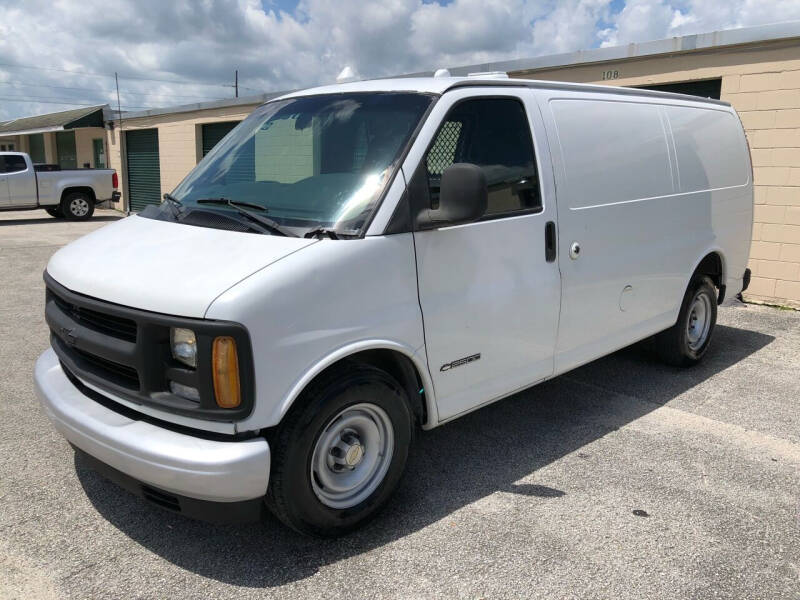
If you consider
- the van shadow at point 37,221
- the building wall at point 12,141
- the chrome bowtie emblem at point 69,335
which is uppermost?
the building wall at point 12,141

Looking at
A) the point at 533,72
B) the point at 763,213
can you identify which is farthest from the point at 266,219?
the point at 533,72

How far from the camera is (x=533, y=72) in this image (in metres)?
9.94

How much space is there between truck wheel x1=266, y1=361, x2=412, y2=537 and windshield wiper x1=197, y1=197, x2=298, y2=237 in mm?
668

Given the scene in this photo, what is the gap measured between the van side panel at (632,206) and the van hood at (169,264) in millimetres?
1899

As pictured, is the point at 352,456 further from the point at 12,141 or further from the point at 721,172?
the point at 12,141

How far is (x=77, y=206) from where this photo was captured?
1912 centimetres

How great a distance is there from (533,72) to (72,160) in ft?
81.1

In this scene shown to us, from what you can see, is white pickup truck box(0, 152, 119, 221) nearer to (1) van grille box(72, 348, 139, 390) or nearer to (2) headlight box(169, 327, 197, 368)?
(1) van grille box(72, 348, 139, 390)

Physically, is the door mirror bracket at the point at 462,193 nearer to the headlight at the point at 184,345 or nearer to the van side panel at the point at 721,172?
the headlight at the point at 184,345

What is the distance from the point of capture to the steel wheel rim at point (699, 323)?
5.71m

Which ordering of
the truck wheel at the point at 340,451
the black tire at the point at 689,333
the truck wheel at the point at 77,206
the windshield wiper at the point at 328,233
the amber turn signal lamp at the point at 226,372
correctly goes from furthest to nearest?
the truck wheel at the point at 77,206
the black tire at the point at 689,333
the windshield wiper at the point at 328,233
the truck wheel at the point at 340,451
the amber turn signal lamp at the point at 226,372

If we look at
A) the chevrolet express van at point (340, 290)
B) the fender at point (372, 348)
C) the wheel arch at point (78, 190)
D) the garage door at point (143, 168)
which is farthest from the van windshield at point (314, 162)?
the garage door at point (143, 168)

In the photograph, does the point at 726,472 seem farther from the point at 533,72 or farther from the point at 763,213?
the point at 533,72

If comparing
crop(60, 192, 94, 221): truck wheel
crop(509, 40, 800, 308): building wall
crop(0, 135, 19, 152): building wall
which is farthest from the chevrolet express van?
crop(0, 135, 19, 152): building wall
